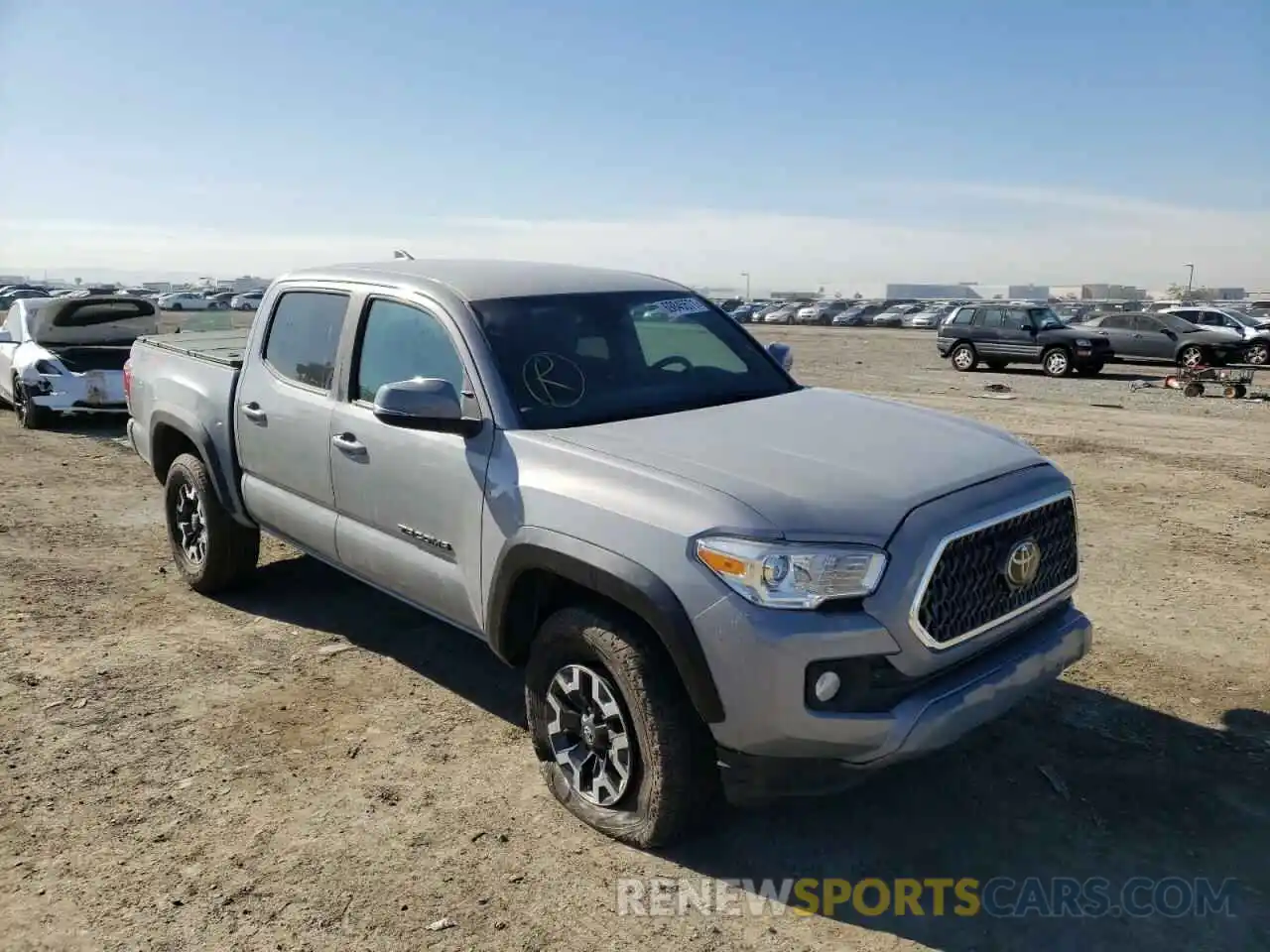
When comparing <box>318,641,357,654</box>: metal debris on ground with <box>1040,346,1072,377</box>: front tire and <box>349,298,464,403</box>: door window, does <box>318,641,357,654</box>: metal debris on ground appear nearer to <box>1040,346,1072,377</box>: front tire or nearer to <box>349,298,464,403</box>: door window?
<box>349,298,464,403</box>: door window

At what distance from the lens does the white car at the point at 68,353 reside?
11883mm

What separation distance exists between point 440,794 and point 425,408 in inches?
58.3

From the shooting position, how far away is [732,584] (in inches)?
113

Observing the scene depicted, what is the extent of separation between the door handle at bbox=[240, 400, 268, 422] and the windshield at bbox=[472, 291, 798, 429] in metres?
1.62

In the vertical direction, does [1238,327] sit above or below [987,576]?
above

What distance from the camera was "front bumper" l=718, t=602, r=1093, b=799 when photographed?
9.32ft

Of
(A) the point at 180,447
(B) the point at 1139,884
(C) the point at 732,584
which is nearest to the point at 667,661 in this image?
(C) the point at 732,584

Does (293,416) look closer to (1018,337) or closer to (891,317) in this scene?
(1018,337)

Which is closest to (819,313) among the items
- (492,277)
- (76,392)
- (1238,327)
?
(1238,327)

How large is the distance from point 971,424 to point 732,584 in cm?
171

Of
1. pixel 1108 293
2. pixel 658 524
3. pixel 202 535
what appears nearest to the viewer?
pixel 658 524

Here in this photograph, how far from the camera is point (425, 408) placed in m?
3.51

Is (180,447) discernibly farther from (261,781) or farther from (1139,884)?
(1139,884)

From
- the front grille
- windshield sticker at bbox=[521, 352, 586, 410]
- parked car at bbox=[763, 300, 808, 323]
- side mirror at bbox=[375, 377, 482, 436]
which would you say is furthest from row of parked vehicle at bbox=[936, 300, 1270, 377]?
parked car at bbox=[763, 300, 808, 323]
